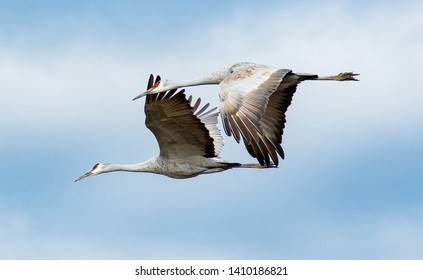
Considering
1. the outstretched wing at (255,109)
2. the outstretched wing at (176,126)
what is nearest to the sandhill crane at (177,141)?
the outstretched wing at (176,126)

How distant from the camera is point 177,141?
77.8 ft

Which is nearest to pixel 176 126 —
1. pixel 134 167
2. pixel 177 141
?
pixel 177 141

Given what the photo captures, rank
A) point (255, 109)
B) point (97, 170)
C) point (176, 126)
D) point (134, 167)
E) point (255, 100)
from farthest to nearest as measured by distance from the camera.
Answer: point (97, 170) < point (134, 167) < point (176, 126) < point (255, 100) < point (255, 109)

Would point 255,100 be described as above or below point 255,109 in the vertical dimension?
above

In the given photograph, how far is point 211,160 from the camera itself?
24125mm

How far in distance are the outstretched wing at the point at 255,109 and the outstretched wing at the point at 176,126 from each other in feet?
3.93

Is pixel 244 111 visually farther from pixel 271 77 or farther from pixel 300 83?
pixel 300 83

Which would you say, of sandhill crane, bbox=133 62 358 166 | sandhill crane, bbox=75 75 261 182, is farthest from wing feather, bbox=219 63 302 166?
sandhill crane, bbox=75 75 261 182

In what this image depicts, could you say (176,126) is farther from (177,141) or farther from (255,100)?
(255,100)

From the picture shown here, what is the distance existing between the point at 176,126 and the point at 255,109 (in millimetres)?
2806

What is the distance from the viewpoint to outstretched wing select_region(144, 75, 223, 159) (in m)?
23.2

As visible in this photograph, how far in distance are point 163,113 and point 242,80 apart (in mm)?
1962

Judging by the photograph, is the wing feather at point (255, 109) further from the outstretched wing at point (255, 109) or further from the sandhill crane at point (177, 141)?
the sandhill crane at point (177, 141)

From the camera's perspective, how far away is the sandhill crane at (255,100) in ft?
67.7
